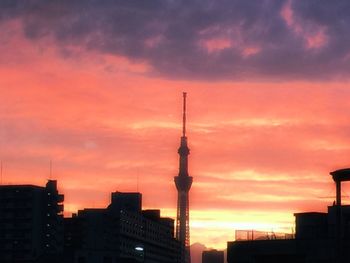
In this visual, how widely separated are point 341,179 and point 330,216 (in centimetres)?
830

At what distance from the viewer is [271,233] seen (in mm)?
82000

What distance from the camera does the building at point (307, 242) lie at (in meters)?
74.4

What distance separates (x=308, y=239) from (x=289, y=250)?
2.23m

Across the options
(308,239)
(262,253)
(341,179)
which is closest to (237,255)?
(262,253)

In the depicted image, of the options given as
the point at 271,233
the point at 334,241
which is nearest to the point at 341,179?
the point at 334,241

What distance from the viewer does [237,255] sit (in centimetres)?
8125

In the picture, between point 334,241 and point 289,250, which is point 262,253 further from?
point 334,241

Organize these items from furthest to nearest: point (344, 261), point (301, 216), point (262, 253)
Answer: point (301, 216), point (262, 253), point (344, 261)

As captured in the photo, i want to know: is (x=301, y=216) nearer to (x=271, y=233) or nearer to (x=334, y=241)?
(x=271, y=233)

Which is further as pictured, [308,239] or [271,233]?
[271,233]

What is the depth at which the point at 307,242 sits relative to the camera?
76.7m

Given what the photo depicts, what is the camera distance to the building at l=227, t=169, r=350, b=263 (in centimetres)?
7438

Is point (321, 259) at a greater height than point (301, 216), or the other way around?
point (301, 216)

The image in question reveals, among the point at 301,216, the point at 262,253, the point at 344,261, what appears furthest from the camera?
the point at 301,216
